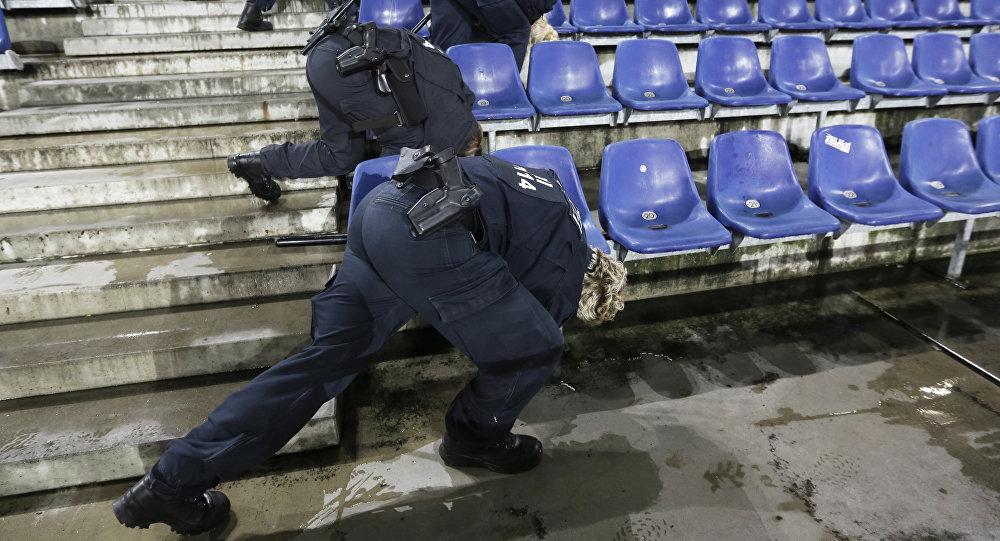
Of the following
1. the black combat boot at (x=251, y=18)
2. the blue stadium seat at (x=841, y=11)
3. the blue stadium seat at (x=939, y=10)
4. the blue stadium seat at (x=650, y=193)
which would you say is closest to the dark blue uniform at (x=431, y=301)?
the blue stadium seat at (x=650, y=193)

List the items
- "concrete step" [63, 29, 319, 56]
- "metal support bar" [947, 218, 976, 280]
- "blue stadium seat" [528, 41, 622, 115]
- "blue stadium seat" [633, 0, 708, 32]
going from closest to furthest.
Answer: "metal support bar" [947, 218, 976, 280]
"blue stadium seat" [528, 41, 622, 115]
"concrete step" [63, 29, 319, 56]
"blue stadium seat" [633, 0, 708, 32]

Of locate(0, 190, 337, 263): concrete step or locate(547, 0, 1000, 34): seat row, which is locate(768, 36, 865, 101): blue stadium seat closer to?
locate(547, 0, 1000, 34): seat row

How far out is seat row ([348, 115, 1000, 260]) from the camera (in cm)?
282

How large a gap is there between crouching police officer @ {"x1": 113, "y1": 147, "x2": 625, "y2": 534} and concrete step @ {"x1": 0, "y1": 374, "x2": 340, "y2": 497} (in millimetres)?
370

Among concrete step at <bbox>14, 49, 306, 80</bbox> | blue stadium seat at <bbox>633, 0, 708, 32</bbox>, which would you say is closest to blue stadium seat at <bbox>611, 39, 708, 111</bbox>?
blue stadium seat at <bbox>633, 0, 708, 32</bbox>

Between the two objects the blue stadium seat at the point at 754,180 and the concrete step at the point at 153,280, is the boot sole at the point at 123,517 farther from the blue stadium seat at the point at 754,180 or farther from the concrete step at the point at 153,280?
the blue stadium seat at the point at 754,180

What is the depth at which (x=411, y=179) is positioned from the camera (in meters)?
1.58

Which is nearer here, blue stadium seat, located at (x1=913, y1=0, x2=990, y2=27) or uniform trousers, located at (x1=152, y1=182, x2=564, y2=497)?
uniform trousers, located at (x1=152, y1=182, x2=564, y2=497)

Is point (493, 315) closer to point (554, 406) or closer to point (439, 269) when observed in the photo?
point (439, 269)

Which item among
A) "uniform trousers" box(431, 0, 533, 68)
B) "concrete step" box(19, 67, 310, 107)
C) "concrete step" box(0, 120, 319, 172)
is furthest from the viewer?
"concrete step" box(19, 67, 310, 107)

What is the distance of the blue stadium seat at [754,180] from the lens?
10.4 feet

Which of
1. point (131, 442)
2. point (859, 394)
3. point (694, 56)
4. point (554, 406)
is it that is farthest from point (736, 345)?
point (694, 56)

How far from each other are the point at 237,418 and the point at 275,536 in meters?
0.47

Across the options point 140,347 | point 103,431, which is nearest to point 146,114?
point 140,347
